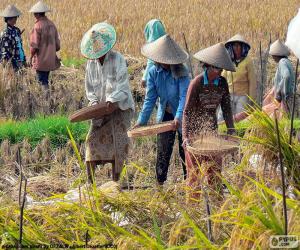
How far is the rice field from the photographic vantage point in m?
3.99

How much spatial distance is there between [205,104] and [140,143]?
215cm

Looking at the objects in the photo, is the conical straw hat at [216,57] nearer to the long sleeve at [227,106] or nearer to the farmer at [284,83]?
the long sleeve at [227,106]

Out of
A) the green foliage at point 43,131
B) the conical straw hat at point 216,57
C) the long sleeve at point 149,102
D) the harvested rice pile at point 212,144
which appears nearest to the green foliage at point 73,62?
the green foliage at point 43,131

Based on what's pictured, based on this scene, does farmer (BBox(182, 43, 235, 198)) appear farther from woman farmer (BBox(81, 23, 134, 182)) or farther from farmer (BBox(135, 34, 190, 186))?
woman farmer (BBox(81, 23, 134, 182))

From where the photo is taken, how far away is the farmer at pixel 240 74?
759cm

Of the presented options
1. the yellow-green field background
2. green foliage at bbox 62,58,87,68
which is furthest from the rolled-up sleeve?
the yellow-green field background

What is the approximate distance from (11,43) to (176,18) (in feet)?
21.1

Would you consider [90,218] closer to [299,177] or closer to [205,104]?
[299,177]

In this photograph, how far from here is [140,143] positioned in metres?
7.77

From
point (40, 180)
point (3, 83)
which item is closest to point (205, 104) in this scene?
point (40, 180)

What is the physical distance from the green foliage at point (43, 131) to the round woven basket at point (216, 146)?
262cm

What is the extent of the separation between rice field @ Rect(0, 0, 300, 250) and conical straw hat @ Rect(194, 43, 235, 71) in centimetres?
49

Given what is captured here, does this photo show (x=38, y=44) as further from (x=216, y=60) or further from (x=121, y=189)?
(x=121, y=189)

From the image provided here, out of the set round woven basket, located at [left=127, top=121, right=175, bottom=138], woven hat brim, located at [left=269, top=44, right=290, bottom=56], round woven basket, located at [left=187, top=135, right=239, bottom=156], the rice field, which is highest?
woven hat brim, located at [left=269, top=44, right=290, bottom=56]
